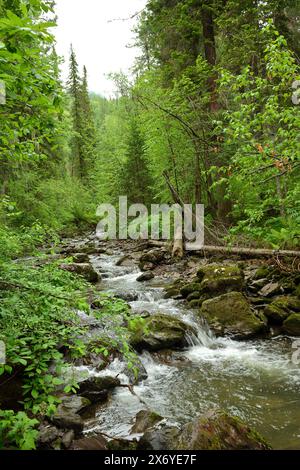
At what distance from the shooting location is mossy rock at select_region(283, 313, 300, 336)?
23.2ft

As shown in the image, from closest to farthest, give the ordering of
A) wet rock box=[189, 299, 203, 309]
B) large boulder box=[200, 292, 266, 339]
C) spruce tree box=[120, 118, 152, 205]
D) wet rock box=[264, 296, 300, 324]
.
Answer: large boulder box=[200, 292, 266, 339] < wet rock box=[264, 296, 300, 324] < wet rock box=[189, 299, 203, 309] < spruce tree box=[120, 118, 152, 205]

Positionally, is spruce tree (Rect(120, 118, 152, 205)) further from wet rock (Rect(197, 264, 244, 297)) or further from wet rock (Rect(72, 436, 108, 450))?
wet rock (Rect(72, 436, 108, 450))

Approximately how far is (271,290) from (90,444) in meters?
6.24

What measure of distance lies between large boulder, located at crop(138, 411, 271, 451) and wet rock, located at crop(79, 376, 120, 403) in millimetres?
1446

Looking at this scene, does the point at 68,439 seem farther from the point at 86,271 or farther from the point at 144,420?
the point at 86,271

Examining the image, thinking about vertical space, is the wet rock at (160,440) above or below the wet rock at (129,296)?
below

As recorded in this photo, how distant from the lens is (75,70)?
3806 cm

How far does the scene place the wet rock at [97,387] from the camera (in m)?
4.95

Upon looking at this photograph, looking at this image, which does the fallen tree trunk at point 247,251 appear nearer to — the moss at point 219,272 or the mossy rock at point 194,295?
the moss at point 219,272

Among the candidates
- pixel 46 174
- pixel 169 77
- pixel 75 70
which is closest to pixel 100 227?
pixel 46 174

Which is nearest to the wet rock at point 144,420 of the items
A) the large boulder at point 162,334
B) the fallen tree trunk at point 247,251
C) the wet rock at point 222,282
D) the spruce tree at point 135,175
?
the large boulder at point 162,334

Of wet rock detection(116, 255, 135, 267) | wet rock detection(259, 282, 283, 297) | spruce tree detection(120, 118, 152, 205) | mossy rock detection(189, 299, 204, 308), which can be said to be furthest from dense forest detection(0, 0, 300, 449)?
wet rock detection(116, 255, 135, 267)

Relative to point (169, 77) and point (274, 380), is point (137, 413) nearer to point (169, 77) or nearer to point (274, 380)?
point (274, 380)

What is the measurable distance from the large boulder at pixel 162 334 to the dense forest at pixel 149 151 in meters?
0.22
